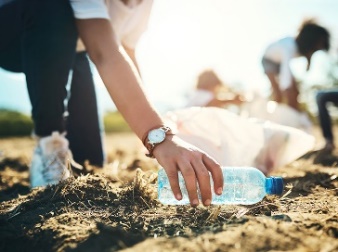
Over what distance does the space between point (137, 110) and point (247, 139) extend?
1.29m

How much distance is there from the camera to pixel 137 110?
1.45 metres

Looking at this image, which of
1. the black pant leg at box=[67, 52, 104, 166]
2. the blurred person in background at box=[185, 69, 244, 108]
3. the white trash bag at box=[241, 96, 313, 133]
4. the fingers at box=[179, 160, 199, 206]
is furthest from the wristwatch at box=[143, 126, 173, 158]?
the blurred person in background at box=[185, 69, 244, 108]

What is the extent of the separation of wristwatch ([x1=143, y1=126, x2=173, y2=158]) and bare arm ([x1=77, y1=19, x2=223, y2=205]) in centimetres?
2

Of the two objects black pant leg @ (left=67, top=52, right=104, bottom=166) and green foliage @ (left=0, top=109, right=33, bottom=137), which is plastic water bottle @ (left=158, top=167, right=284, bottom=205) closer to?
black pant leg @ (left=67, top=52, right=104, bottom=166)

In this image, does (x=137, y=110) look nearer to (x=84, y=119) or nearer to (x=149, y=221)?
(x=149, y=221)

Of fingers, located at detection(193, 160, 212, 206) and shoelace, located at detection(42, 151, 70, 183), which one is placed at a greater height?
fingers, located at detection(193, 160, 212, 206)

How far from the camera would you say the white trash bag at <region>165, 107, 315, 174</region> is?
2494mm

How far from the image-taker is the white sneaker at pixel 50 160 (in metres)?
2.11

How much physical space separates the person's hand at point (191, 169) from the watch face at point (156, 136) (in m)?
0.06

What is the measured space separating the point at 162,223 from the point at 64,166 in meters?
0.94

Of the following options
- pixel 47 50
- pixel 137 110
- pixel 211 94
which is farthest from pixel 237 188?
pixel 211 94

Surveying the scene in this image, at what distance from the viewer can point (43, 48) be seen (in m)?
2.00

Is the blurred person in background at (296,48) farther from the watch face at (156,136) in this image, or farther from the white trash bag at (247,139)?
the watch face at (156,136)

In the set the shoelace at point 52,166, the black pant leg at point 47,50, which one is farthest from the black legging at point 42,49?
the shoelace at point 52,166
